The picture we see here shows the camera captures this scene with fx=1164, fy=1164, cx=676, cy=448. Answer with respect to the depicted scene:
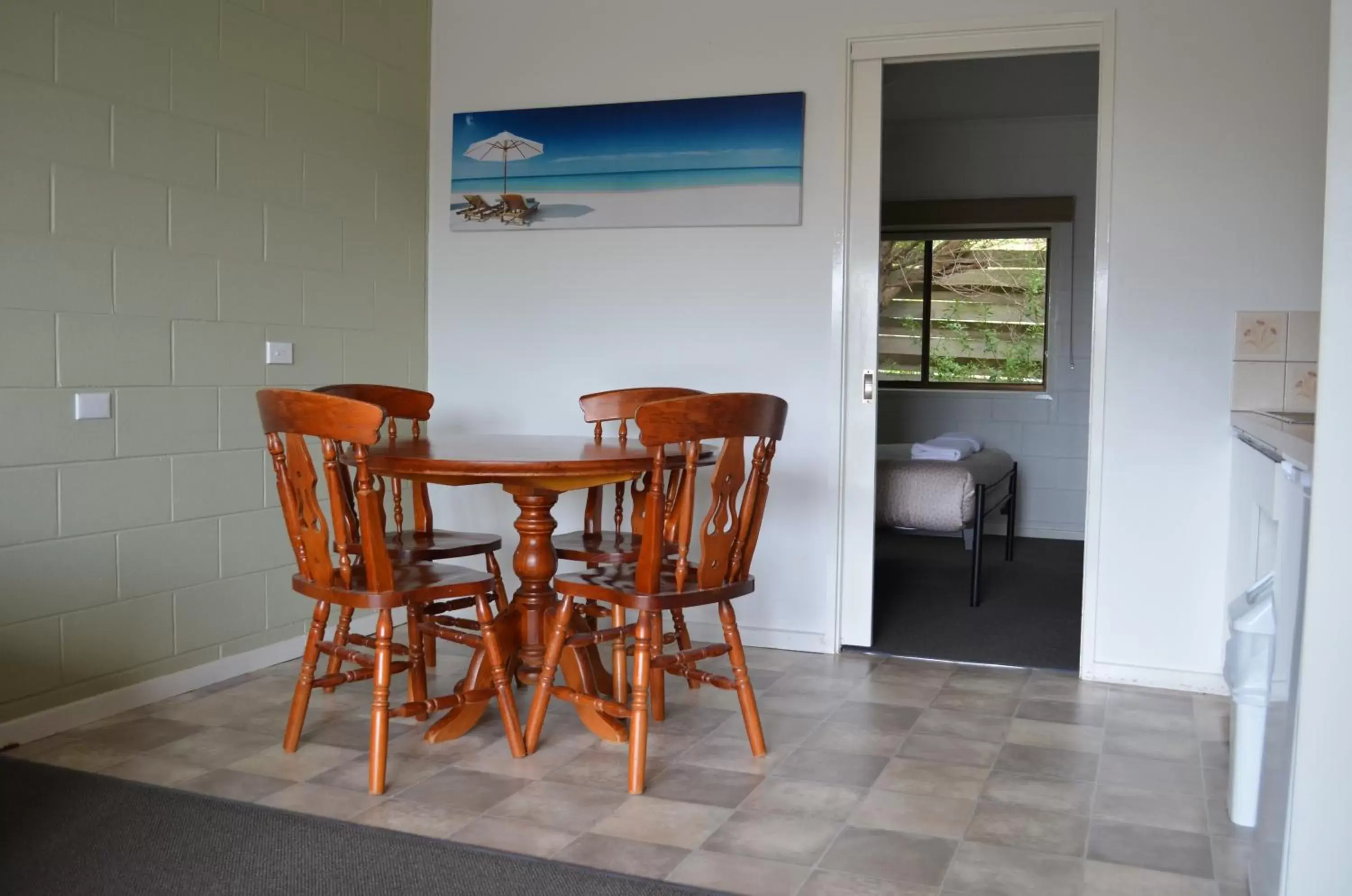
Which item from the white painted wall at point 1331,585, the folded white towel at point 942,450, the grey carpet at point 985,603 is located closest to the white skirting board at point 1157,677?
the grey carpet at point 985,603

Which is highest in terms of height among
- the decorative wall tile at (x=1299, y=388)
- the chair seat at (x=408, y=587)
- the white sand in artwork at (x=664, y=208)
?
the white sand in artwork at (x=664, y=208)

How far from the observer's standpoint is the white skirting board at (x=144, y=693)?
300 cm

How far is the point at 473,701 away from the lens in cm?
300

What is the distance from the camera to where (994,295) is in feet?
24.4

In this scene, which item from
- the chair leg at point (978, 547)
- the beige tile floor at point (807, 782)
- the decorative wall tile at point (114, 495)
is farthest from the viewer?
the chair leg at point (978, 547)

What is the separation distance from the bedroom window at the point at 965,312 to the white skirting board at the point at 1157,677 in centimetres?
370

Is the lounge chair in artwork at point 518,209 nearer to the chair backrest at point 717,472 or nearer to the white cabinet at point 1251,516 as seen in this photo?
the chair backrest at point 717,472

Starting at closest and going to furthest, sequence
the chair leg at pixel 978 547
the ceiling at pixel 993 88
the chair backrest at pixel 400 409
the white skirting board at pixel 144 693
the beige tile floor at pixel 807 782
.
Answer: the beige tile floor at pixel 807 782 < the white skirting board at pixel 144 693 < the chair backrest at pixel 400 409 < the chair leg at pixel 978 547 < the ceiling at pixel 993 88

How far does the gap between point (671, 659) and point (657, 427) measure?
0.60 m

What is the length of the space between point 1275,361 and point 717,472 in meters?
1.98

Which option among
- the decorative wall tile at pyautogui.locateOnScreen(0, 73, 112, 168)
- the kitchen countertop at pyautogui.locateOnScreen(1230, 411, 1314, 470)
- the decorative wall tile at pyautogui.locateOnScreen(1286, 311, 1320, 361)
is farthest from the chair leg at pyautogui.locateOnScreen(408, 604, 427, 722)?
the decorative wall tile at pyautogui.locateOnScreen(1286, 311, 1320, 361)

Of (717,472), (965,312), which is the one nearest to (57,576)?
(717,472)

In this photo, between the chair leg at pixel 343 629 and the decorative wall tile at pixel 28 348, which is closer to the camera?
the decorative wall tile at pixel 28 348

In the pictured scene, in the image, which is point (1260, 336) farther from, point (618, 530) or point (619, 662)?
point (619, 662)
